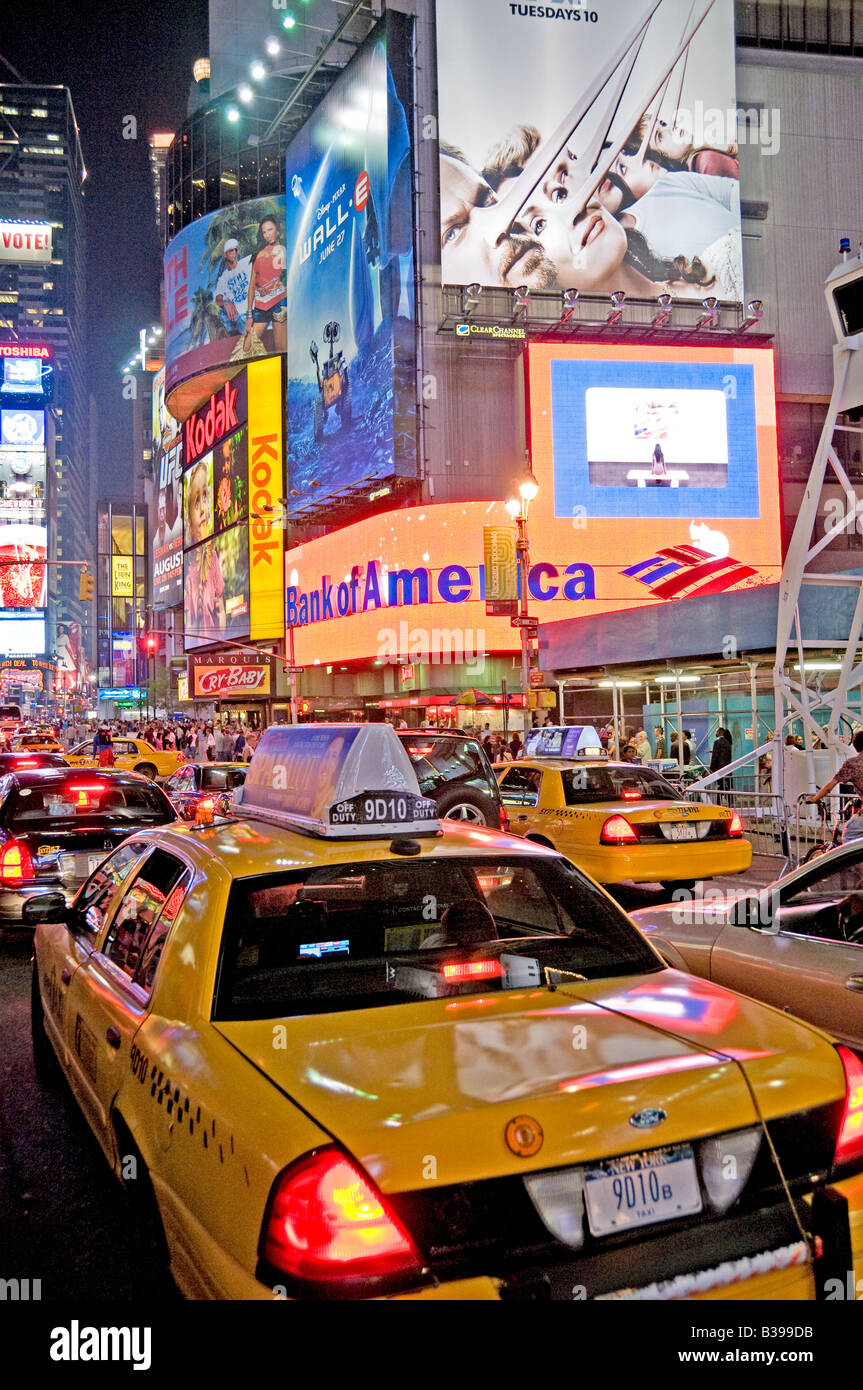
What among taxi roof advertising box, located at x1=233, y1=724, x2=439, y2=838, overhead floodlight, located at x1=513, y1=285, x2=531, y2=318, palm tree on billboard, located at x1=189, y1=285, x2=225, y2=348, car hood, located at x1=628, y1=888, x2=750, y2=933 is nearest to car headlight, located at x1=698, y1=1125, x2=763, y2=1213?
taxi roof advertising box, located at x1=233, y1=724, x2=439, y2=838

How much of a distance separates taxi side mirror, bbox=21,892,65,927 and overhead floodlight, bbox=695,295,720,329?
46.4 m

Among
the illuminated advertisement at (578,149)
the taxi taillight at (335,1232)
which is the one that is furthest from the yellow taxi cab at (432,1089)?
the illuminated advertisement at (578,149)

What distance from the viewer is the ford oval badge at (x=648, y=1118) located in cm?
229

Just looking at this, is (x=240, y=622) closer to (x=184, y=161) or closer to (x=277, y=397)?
(x=277, y=397)

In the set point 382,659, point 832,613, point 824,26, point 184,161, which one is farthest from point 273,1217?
point 184,161

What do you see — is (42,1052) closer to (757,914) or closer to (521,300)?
(757,914)

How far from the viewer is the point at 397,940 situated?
3.49m

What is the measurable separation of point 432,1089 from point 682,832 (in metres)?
8.01

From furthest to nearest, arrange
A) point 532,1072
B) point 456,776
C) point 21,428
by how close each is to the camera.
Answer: point 21,428, point 456,776, point 532,1072

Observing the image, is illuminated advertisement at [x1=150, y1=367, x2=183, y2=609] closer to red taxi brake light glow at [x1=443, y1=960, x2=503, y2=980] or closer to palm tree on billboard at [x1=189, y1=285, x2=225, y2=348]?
palm tree on billboard at [x1=189, y1=285, x2=225, y2=348]

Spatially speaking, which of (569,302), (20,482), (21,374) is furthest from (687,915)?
(20,482)

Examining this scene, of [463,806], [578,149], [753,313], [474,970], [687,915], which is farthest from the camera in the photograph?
[753,313]

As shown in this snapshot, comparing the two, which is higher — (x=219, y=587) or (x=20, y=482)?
(x=20, y=482)

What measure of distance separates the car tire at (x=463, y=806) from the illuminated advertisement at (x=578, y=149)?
3710 centimetres
